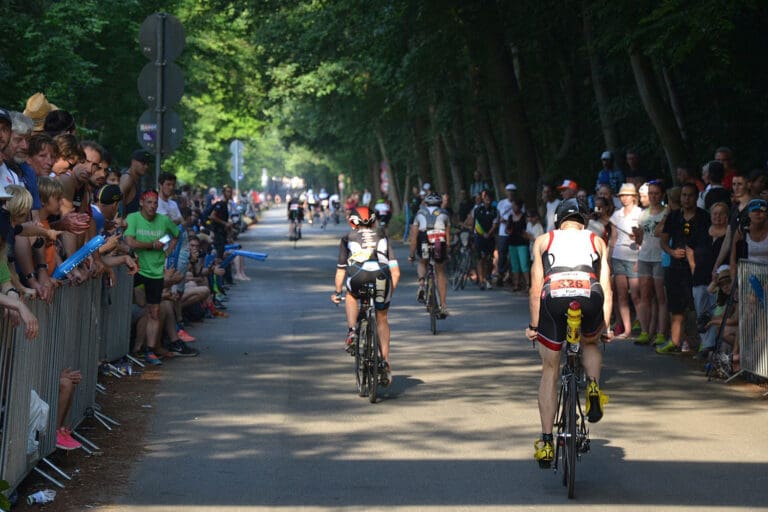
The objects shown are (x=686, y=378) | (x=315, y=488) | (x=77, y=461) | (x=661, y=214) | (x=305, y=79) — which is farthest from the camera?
(x=305, y=79)

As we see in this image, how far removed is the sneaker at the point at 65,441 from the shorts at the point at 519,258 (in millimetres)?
17264

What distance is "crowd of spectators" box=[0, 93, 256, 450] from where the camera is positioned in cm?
869

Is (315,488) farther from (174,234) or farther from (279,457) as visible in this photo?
(174,234)

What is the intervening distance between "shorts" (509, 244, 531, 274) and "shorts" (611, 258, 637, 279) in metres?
7.97

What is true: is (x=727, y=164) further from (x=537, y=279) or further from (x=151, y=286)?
(x=537, y=279)

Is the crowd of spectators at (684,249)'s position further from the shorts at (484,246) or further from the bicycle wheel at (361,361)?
the shorts at (484,246)

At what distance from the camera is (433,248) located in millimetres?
19906

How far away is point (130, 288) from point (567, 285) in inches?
269

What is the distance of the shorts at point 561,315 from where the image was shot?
28.7ft

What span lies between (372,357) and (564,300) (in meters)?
3.94

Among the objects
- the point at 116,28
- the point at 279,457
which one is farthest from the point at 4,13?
the point at 279,457

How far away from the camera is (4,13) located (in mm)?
21953

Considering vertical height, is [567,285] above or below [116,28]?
below

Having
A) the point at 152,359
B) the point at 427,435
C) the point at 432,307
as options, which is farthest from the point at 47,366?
the point at 432,307
